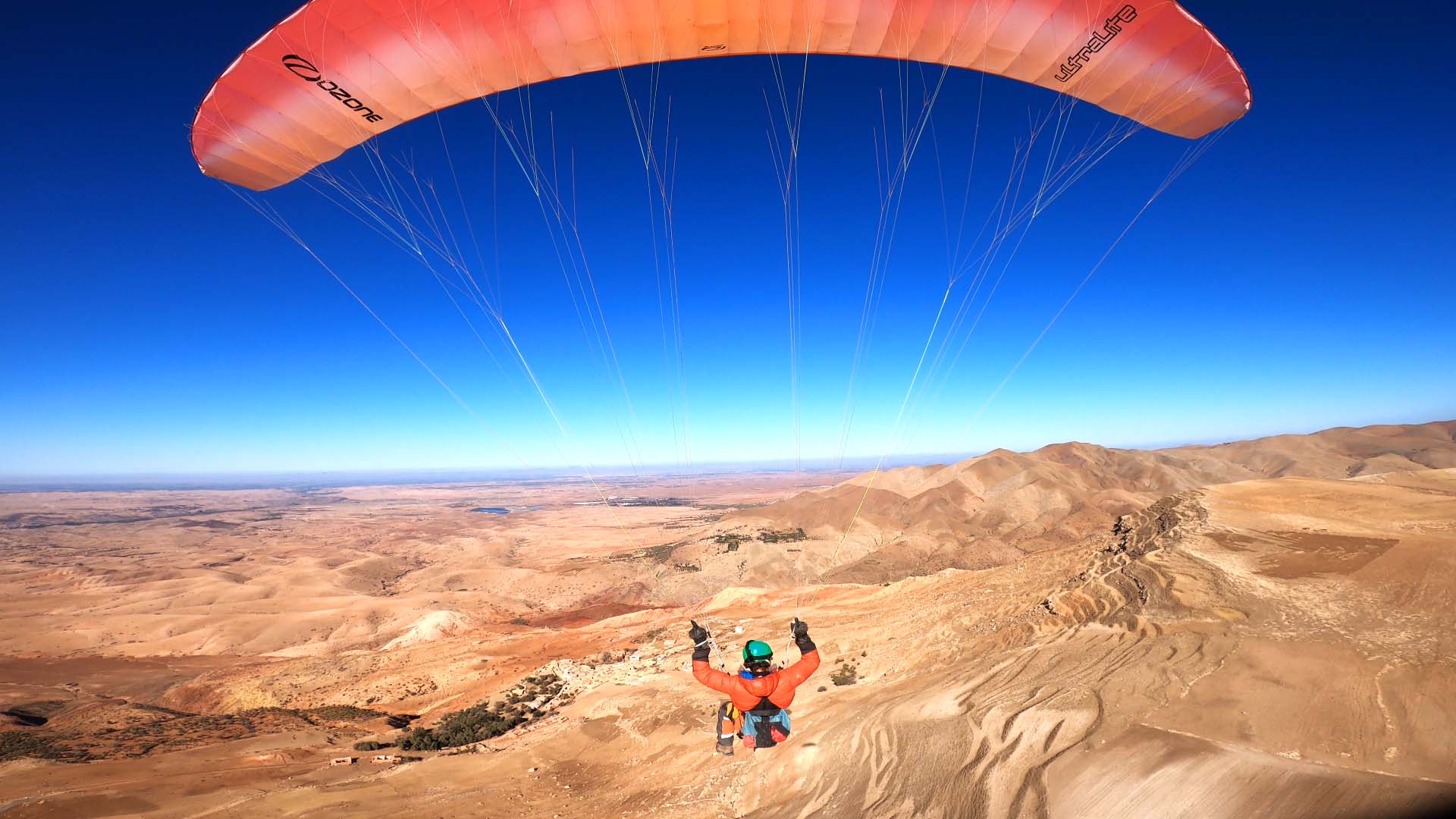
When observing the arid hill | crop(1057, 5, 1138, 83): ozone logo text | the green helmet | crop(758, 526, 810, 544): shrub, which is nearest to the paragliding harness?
the green helmet

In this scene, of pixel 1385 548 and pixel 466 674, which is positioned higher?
pixel 1385 548

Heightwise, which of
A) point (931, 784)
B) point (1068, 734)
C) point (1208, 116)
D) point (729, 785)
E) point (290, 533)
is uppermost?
point (1208, 116)

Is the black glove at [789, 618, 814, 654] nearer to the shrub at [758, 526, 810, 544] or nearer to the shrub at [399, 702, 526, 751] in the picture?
the shrub at [399, 702, 526, 751]

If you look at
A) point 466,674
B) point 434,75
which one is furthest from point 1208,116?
point 466,674

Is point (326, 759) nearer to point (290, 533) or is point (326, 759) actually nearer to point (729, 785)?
point (729, 785)

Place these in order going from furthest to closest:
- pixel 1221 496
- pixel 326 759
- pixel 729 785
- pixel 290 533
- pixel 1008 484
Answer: pixel 290 533 → pixel 1008 484 → pixel 1221 496 → pixel 326 759 → pixel 729 785
